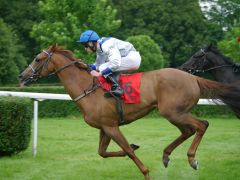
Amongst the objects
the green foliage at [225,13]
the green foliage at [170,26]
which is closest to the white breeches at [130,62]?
the green foliage at [170,26]

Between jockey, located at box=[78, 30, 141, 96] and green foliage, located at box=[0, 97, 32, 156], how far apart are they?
2.61m

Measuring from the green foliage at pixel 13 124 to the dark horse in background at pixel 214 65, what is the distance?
3257mm

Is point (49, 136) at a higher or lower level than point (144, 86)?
lower

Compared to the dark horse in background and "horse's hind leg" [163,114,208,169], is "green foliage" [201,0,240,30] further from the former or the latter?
"horse's hind leg" [163,114,208,169]

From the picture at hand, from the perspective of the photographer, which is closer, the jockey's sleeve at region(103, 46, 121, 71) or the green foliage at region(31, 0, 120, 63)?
the jockey's sleeve at region(103, 46, 121, 71)

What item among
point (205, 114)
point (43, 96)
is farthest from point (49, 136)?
point (205, 114)

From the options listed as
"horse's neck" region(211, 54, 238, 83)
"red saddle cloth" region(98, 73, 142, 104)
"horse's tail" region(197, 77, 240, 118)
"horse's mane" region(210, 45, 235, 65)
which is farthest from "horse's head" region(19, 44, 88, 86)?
"horse's mane" region(210, 45, 235, 65)

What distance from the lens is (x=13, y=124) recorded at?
1003 centimetres

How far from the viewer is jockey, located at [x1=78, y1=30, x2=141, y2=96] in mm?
7543

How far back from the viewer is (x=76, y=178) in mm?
8031

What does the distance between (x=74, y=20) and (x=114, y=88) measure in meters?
21.3

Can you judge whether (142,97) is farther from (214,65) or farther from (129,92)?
(214,65)

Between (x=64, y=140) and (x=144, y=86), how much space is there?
20.0 feet

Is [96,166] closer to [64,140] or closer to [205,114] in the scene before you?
[64,140]
